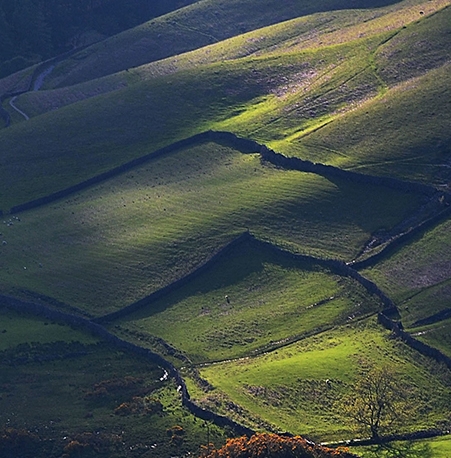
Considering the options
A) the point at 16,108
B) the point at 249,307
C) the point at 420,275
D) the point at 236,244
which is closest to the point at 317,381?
the point at 249,307

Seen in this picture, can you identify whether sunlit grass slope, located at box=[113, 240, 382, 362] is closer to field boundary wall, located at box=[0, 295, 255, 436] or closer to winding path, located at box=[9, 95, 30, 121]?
field boundary wall, located at box=[0, 295, 255, 436]

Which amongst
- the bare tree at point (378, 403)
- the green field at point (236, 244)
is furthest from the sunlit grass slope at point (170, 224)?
the bare tree at point (378, 403)

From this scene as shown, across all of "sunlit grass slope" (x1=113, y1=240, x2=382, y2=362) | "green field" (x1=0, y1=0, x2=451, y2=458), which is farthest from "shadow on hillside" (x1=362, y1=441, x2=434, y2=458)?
"sunlit grass slope" (x1=113, y1=240, x2=382, y2=362)

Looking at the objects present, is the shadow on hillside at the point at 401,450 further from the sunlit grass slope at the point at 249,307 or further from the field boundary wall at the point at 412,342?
the sunlit grass slope at the point at 249,307

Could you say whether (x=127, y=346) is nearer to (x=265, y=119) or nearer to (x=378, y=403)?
(x=378, y=403)

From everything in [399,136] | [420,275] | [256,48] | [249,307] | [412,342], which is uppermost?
[256,48]
